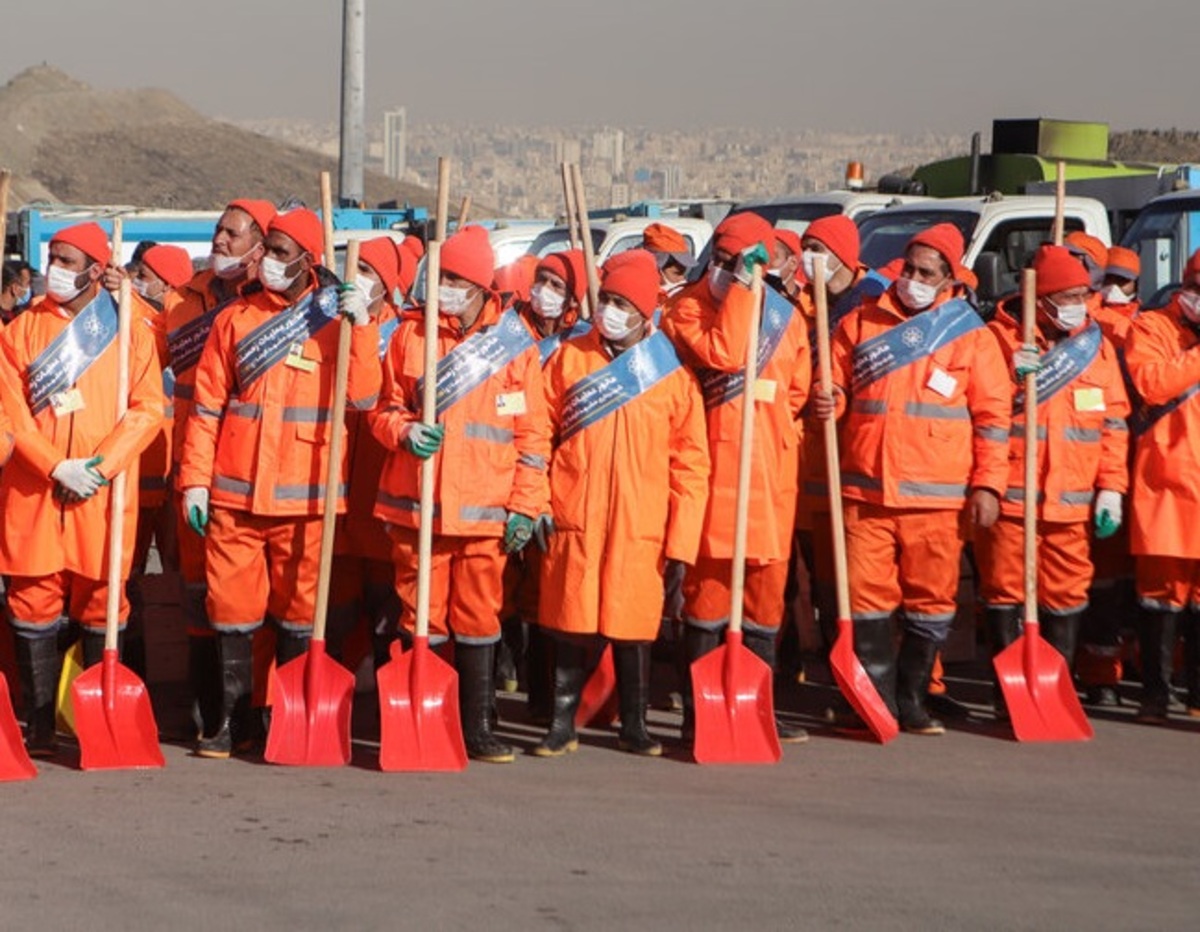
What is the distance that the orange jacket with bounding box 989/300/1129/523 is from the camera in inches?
405

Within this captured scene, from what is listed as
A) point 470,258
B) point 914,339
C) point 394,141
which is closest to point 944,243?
point 914,339

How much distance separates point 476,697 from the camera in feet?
30.6

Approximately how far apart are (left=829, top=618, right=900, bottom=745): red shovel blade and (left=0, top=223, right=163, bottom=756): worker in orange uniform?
2.85m

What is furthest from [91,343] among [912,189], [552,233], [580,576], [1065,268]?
[912,189]

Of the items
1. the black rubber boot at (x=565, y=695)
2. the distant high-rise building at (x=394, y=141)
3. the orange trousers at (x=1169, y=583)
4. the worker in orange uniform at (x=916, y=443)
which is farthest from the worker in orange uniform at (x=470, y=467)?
the distant high-rise building at (x=394, y=141)

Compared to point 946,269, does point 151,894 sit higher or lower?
lower

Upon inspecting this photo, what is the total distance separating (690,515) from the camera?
9.45 metres

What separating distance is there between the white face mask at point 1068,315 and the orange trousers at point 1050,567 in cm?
85

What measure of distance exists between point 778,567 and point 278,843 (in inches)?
112

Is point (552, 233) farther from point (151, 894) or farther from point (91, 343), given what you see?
point (151, 894)

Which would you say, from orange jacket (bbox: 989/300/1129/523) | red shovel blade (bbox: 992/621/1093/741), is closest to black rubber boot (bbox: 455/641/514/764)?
red shovel blade (bbox: 992/621/1093/741)

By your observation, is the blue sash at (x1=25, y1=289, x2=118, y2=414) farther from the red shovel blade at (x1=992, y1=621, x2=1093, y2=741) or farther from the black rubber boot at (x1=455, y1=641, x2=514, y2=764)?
the red shovel blade at (x1=992, y1=621, x2=1093, y2=741)

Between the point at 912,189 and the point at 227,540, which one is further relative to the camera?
the point at 912,189

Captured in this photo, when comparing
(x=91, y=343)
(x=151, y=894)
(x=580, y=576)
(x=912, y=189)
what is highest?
(x=912, y=189)
